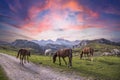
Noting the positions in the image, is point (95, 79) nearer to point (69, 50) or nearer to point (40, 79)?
point (40, 79)

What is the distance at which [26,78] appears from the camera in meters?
A: 20.0

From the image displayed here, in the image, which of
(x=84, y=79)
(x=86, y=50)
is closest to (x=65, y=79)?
(x=84, y=79)

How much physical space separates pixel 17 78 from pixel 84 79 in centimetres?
753

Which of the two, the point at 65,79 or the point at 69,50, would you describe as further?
the point at 69,50

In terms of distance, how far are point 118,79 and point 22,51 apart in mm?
22776

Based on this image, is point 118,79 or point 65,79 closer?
point 65,79

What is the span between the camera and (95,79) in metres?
20.1

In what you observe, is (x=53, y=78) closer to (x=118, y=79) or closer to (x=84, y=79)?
(x=84, y=79)

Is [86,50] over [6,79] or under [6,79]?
over

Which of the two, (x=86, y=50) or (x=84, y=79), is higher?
(x=86, y=50)

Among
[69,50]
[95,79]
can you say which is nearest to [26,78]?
[95,79]

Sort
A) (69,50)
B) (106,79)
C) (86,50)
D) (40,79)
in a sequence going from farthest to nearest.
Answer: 1. (86,50)
2. (69,50)
3. (106,79)
4. (40,79)

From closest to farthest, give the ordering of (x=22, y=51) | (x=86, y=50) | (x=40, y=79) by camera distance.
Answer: (x=40, y=79), (x=22, y=51), (x=86, y=50)

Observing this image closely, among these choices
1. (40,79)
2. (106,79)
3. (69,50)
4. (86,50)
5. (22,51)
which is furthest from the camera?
(86,50)
